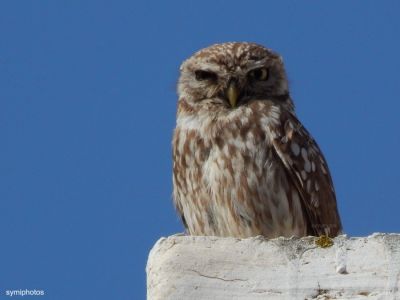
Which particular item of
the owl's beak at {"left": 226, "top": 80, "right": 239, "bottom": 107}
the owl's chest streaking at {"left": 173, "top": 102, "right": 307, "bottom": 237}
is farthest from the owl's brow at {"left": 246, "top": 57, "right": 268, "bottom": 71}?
the owl's chest streaking at {"left": 173, "top": 102, "right": 307, "bottom": 237}

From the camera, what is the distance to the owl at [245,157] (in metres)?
7.75

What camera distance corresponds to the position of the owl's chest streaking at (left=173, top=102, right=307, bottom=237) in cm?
772

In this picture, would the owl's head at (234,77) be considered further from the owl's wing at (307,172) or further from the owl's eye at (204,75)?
the owl's wing at (307,172)

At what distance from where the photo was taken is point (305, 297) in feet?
16.0

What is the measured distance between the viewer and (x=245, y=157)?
307 inches

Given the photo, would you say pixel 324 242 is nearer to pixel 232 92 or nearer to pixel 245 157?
pixel 245 157

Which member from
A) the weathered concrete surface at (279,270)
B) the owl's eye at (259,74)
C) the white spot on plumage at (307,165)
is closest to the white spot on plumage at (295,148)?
the white spot on plumage at (307,165)

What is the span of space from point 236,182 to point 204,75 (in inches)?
55.7

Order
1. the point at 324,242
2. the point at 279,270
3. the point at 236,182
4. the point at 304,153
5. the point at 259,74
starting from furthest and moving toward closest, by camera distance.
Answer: the point at 259,74 < the point at 304,153 < the point at 236,182 < the point at 324,242 < the point at 279,270

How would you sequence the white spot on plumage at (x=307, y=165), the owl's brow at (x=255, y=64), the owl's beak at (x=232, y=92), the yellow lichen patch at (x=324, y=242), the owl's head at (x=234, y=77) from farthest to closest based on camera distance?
the owl's brow at (x=255, y=64) → the owl's head at (x=234, y=77) → the owl's beak at (x=232, y=92) → the white spot on plumage at (x=307, y=165) → the yellow lichen patch at (x=324, y=242)

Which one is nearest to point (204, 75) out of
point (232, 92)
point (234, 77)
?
point (234, 77)

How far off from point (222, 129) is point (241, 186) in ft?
2.02

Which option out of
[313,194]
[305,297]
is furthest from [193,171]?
[305,297]

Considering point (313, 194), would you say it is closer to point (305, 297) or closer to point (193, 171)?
point (193, 171)
